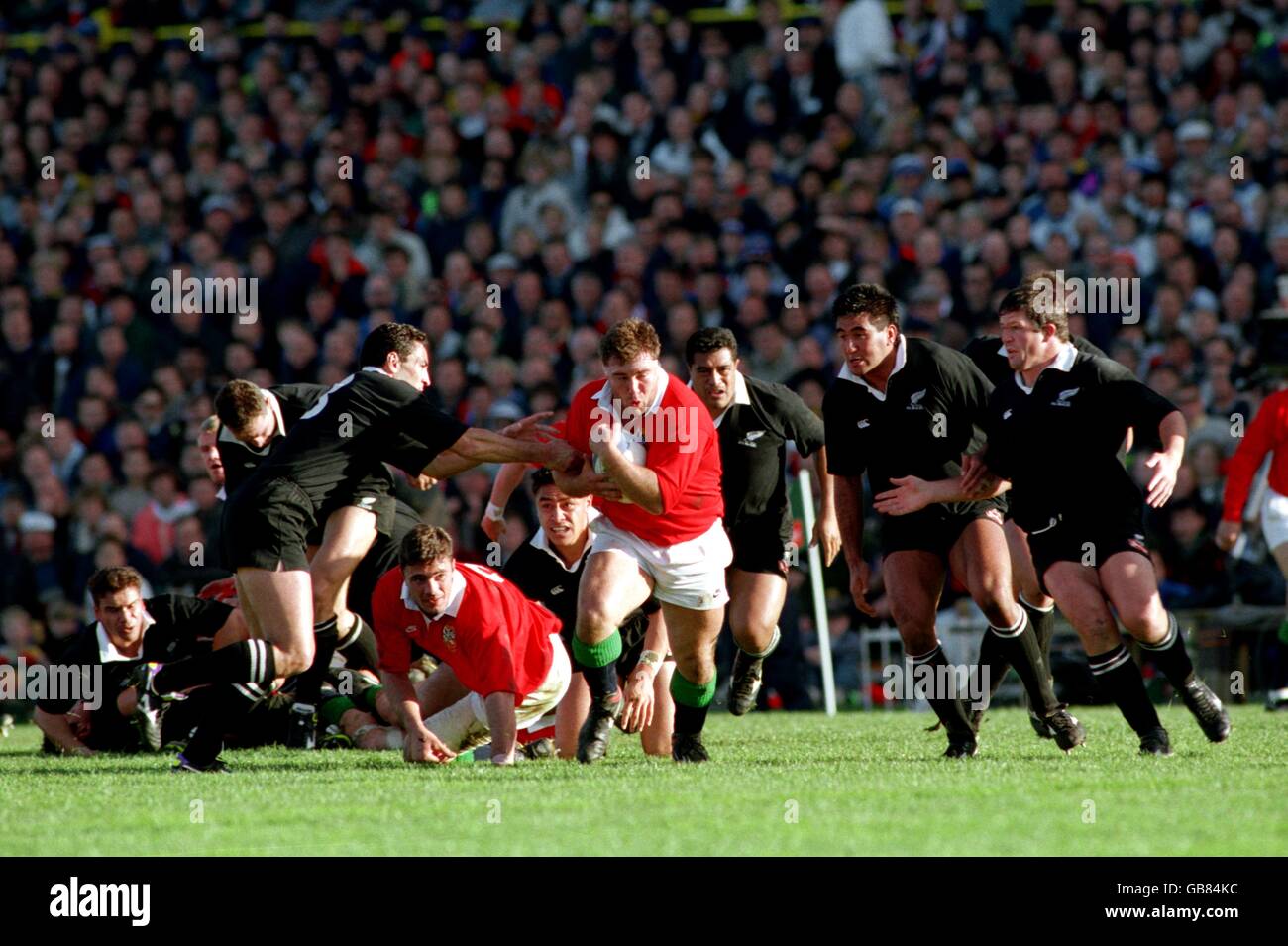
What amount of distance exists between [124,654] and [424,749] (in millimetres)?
2016

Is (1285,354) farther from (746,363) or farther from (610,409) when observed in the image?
(610,409)

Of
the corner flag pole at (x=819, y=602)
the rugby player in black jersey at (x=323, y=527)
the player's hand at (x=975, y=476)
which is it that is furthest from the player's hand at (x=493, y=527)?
the corner flag pole at (x=819, y=602)

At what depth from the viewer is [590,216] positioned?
1619cm

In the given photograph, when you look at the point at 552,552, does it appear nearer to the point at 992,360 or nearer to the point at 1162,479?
the point at 992,360

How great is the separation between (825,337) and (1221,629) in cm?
389

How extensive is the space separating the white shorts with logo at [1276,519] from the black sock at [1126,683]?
225 cm

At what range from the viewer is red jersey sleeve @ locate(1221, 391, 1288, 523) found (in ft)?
30.9

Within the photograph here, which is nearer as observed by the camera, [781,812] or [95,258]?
[781,812]

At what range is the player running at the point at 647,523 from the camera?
7.46 metres

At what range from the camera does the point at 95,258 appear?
17.5 m
